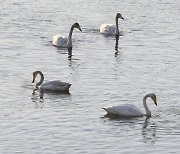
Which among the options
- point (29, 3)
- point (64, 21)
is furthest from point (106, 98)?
point (29, 3)

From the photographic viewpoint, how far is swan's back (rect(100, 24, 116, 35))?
48219 mm

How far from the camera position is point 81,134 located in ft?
86.9

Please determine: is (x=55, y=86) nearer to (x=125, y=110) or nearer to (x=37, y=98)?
(x=37, y=98)

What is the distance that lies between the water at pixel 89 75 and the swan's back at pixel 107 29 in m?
0.62

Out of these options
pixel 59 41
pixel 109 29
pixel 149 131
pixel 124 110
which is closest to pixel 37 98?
pixel 124 110

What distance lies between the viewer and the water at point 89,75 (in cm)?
2614

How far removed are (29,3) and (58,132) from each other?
110ft

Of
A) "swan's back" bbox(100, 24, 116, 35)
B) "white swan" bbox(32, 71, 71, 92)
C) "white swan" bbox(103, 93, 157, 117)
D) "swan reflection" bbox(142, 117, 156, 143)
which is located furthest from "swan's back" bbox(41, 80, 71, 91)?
"swan's back" bbox(100, 24, 116, 35)

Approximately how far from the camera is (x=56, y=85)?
108 ft

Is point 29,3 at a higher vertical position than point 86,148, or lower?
higher

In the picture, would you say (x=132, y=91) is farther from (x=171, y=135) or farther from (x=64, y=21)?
(x=64, y=21)

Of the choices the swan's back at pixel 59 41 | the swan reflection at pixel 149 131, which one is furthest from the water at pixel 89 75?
the swan's back at pixel 59 41

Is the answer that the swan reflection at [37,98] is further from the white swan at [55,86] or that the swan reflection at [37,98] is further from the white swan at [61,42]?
the white swan at [61,42]

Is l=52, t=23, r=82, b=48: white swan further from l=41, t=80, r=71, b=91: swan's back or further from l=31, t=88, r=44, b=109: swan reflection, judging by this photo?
l=41, t=80, r=71, b=91: swan's back
